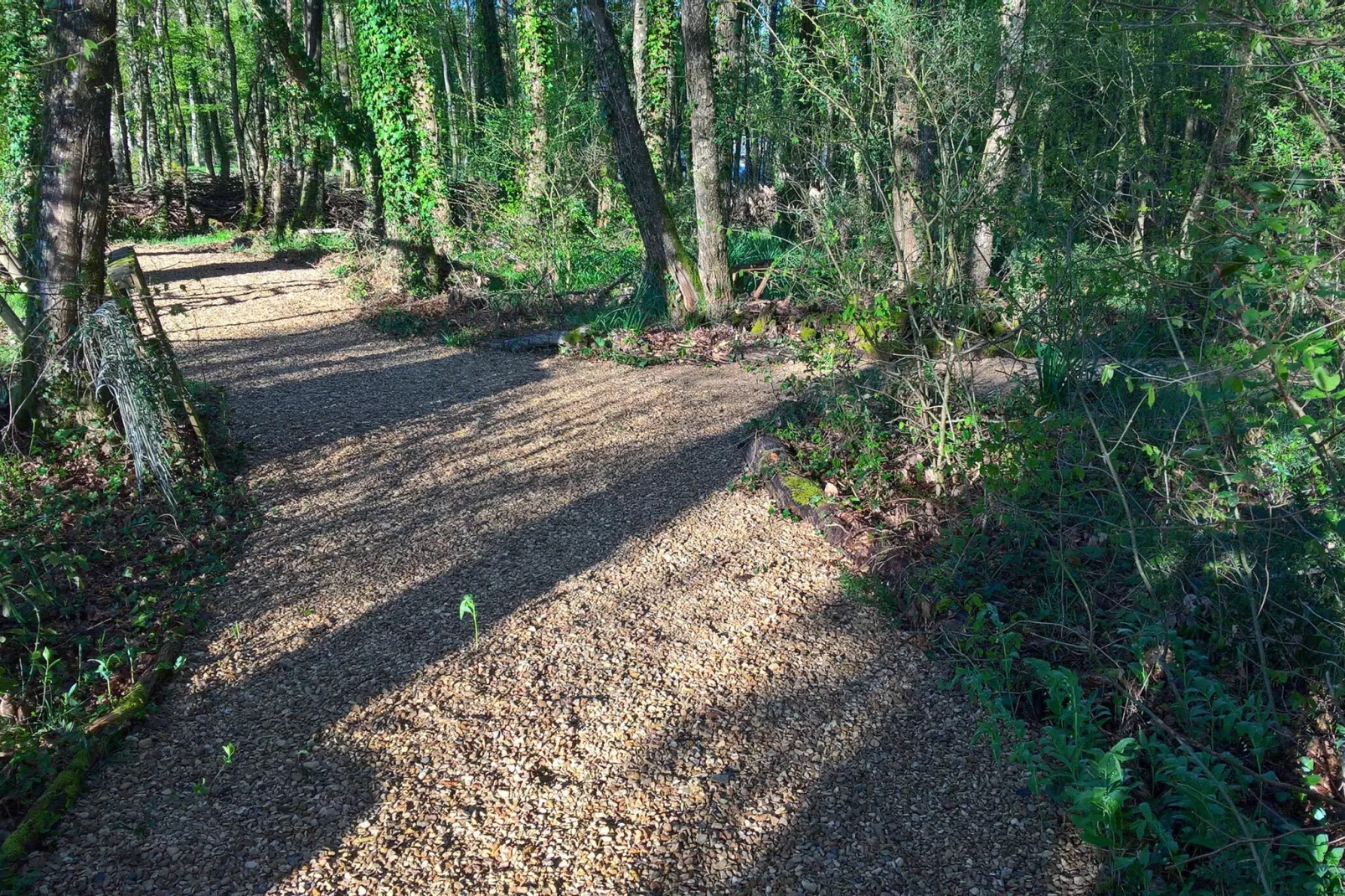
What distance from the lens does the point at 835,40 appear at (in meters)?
5.02

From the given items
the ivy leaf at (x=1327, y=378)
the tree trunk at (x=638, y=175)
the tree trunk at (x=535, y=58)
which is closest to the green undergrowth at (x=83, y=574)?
the ivy leaf at (x=1327, y=378)

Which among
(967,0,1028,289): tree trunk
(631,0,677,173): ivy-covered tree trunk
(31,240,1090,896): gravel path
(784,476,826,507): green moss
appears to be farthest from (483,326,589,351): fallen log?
(631,0,677,173): ivy-covered tree trunk

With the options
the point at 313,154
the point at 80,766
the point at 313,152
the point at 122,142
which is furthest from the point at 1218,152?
the point at 122,142

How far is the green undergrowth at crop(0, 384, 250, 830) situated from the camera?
115 inches

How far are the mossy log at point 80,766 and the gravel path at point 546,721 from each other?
0.06 m

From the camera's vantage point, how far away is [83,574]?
3852 mm

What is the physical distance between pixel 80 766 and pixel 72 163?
3838mm

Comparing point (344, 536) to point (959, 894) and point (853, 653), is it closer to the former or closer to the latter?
point (853, 653)

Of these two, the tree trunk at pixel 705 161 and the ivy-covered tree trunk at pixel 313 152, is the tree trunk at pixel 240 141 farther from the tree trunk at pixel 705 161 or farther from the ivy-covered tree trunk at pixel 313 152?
the tree trunk at pixel 705 161

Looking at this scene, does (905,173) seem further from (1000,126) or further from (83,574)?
(83,574)

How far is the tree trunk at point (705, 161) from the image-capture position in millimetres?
9039

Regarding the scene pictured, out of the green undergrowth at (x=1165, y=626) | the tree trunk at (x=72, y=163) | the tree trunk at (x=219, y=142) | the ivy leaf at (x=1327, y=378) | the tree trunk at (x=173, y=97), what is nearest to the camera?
the ivy leaf at (x=1327, y=378)

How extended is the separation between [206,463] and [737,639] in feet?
11.6

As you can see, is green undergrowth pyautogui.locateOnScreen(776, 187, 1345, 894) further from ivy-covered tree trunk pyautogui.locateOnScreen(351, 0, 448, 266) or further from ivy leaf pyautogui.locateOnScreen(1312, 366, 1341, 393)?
ivy-covered tree trunk pyautogui.locateOnScreen(351, 0, 448, 266)
